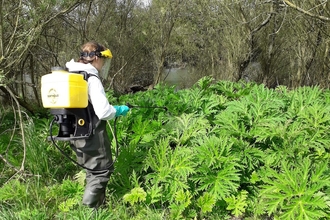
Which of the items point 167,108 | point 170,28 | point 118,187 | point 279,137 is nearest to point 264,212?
point 279,137

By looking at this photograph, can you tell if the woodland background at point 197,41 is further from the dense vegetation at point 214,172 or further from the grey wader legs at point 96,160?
the grey wader legs at point 96,160

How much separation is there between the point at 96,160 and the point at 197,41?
10.9 meters

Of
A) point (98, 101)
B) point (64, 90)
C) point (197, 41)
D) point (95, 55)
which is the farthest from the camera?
point (197, 41)

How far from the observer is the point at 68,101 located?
2.59m

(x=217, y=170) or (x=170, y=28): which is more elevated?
(x=170, y=28)

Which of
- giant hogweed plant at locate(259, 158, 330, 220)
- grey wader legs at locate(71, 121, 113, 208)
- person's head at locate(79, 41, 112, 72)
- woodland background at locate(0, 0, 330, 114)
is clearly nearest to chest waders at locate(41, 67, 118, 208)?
grey wader legs at locate(71, 121, 113, 208)

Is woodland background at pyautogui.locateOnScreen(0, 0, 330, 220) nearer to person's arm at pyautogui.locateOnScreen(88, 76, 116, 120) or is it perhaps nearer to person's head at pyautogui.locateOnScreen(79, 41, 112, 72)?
person's arm at pyautogui.locateOnScreen(88, 76, 116, 120)

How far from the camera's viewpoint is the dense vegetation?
296 centimetres

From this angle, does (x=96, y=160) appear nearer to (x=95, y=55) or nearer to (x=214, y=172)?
(x=95, y=55)

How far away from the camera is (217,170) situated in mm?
3299

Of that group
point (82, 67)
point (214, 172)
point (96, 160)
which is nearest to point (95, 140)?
point (96, 160)

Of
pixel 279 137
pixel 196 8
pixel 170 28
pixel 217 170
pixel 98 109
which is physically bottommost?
pixel 217 170

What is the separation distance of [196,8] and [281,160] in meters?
9.28

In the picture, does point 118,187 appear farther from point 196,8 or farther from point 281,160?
point 196,8
